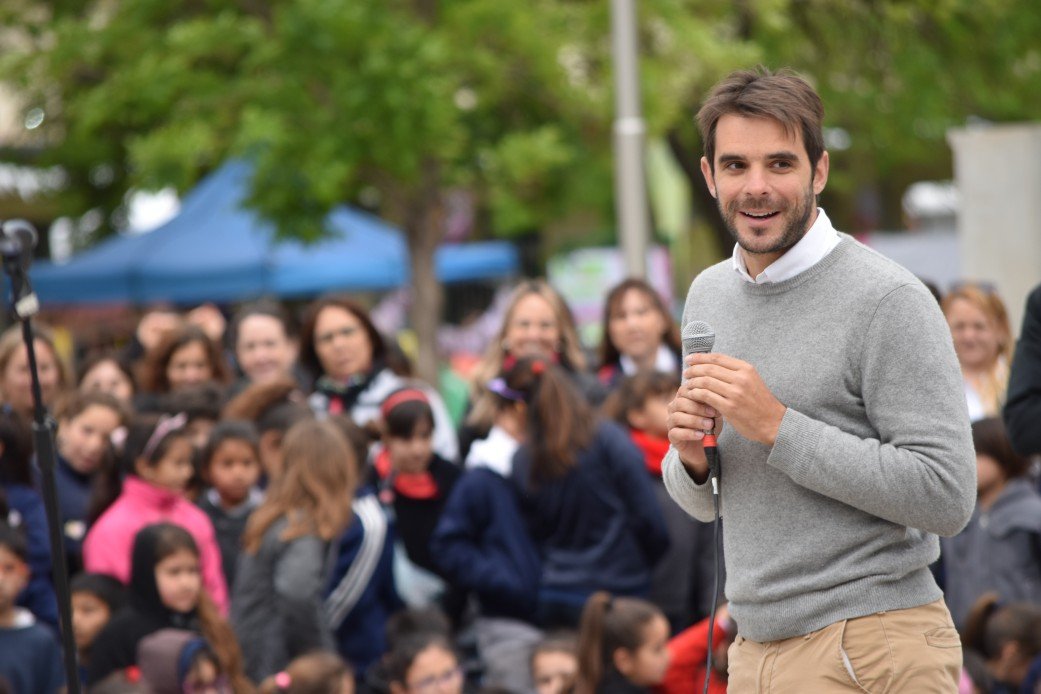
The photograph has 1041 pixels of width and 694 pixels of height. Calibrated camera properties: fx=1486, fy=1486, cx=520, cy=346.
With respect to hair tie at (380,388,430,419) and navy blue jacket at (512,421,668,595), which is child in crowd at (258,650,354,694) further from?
hair tie at (380,388,430,419)

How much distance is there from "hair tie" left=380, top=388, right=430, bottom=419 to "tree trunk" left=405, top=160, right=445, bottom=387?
5604mm

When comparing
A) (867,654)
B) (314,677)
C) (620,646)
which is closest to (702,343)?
(867,654)

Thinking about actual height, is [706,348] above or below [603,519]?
above

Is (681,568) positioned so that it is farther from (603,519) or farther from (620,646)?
(620,646)

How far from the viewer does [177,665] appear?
211 inches

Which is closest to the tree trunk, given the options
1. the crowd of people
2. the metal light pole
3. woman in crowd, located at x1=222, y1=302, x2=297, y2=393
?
the metal light pole

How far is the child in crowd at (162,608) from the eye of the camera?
219 inches

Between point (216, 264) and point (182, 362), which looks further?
point (216, 264)

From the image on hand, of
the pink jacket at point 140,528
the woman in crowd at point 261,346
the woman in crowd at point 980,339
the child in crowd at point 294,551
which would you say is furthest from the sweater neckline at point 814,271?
the woman in crowd at point 261,346

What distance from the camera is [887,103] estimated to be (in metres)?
15.3

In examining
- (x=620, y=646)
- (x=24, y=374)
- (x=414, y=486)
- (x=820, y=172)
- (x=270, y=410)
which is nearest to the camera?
(x=820, y=172)

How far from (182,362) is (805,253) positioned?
551 centimetres

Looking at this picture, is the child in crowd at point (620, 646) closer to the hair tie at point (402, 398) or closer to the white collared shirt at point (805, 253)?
the hair tie at point (402, 398)

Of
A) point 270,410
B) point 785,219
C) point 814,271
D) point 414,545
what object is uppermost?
point 785,219
